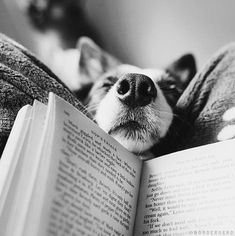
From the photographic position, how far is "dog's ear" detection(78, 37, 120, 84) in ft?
2.40

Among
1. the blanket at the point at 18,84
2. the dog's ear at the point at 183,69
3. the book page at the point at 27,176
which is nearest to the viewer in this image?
the book page at the point at 27,176

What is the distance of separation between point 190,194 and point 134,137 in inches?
6.4

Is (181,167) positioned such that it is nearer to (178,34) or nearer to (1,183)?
(1,183)

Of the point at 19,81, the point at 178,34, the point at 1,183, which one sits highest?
the point at 178,34

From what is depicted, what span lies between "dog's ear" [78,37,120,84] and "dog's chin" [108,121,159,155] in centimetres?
15

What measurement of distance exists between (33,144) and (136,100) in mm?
224

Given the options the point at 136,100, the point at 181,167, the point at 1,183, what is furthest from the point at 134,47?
the point at 1,183

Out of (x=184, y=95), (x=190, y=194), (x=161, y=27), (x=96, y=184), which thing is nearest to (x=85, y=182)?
(x=96, y=184)

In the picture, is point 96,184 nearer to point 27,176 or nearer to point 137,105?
point 27,176

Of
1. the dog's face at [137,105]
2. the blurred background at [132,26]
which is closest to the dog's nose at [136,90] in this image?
the dog's face at [137,105]

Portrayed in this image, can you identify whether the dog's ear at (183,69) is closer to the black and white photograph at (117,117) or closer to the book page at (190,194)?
the black and white photograph at (117,117)

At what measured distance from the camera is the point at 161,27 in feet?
2.52

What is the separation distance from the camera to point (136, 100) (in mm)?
610

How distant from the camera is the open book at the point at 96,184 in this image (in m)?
0.38
